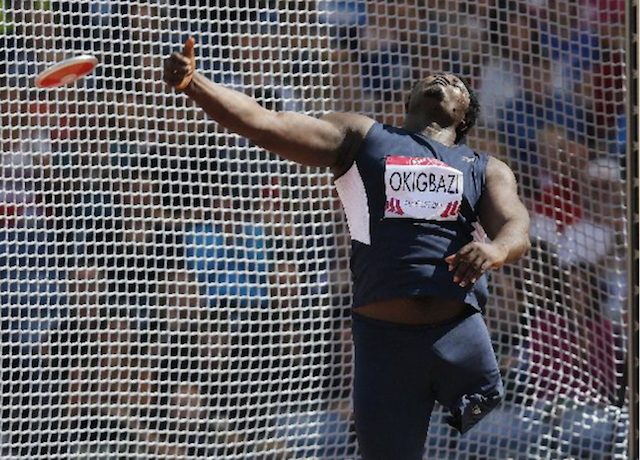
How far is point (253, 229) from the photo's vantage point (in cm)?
543

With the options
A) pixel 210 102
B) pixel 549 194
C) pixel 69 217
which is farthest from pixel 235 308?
pixel 210 102

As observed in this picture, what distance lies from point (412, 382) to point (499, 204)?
0.65 metres

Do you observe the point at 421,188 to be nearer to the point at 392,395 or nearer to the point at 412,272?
the point at 412,272

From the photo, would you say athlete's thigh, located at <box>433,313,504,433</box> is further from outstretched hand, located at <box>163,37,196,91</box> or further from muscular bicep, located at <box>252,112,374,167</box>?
outstretched hand, located at <box>163,37,196,91</box>

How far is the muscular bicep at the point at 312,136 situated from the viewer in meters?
3.63

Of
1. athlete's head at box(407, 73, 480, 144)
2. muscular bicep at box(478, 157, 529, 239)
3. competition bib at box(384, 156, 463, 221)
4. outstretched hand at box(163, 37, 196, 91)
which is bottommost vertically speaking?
muscular bicep at box(478, 157, 529, 239)

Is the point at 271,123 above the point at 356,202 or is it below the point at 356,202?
above

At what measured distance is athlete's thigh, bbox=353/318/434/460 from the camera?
3.91m

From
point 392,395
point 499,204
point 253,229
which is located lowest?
point 253,229

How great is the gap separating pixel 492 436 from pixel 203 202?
1.73 metres

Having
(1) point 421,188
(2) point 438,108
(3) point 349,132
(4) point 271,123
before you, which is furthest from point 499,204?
(4) point 271,123

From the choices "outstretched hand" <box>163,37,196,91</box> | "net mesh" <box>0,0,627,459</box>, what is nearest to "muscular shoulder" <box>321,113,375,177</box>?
"outstretched hand" <box>163,37,196,91</box>

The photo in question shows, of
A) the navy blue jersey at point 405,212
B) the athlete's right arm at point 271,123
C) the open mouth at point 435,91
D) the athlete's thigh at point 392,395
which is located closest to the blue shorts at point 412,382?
the athlete's thigh at point 392,395

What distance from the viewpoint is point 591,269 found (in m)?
5.50
